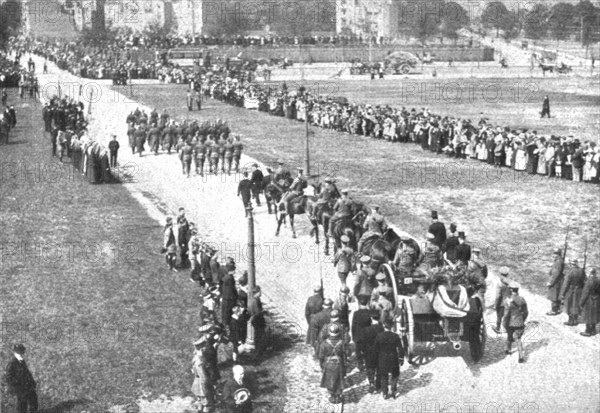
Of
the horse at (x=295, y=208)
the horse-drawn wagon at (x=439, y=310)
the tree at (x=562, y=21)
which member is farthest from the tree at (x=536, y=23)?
the horse-drawn wagon at (x=439, y=310)

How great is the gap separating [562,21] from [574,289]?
122794mm

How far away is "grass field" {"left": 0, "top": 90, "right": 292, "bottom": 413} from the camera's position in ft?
37.1

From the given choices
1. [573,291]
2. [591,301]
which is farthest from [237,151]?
[591,301]

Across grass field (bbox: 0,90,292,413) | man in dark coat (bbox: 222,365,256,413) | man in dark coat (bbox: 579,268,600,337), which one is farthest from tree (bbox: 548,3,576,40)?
man in dark coat (bbox: 222,365,256,413)

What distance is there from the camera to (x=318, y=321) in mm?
11789

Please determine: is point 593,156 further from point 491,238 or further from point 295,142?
point 295,142

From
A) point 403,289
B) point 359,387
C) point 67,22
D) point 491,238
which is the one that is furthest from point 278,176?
point 67,22

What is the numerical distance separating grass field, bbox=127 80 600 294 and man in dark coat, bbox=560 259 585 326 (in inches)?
77.2

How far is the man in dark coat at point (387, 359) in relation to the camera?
34.8 ft

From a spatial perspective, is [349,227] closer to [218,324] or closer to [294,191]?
[294,191]

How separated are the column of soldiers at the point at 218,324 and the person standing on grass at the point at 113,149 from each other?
11.8m

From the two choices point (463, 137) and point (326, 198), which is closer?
point (326, 198)

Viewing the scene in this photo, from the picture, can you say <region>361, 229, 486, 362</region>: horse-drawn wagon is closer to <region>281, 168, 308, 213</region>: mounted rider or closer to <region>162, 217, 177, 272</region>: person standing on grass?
<region>162, 217, 177, 272</region>: person standing on grass

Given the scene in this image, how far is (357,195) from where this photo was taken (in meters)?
24.1
